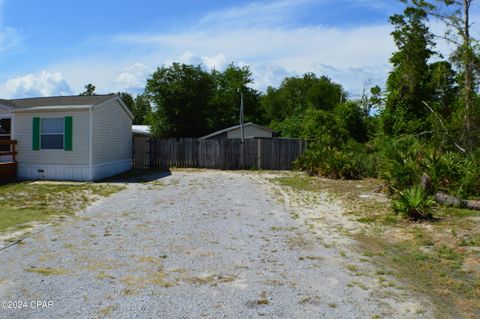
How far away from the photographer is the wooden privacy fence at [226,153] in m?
19.9

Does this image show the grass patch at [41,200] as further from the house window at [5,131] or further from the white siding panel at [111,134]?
the house window at [5,131]

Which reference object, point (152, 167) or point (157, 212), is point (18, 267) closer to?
point (157, 212)

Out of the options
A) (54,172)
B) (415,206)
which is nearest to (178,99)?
(54,172)

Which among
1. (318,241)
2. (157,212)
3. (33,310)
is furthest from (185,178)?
(33,310)

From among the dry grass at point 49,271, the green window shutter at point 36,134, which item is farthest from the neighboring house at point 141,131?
the dry grass at point 49,271

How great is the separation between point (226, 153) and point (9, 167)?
9.60 metres

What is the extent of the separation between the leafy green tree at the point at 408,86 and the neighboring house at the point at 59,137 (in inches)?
494

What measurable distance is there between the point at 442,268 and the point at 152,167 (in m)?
17.1

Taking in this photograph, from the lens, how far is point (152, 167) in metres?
21.0

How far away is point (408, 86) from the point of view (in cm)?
1788

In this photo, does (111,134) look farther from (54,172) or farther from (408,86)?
(408,86)

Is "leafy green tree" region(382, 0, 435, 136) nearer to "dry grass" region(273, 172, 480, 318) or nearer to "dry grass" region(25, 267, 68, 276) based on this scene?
"dry grass" region(273, 172, 480, 318)

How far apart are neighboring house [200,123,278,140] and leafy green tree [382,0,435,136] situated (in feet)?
35.6

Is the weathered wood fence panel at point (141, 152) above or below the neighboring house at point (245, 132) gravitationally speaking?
below
